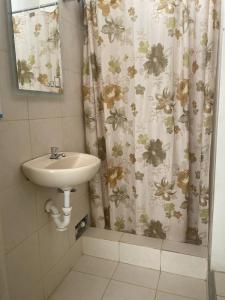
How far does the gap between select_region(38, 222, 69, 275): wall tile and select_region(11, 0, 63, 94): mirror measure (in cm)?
83

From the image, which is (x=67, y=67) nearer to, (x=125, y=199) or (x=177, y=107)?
(x=177, y=107)

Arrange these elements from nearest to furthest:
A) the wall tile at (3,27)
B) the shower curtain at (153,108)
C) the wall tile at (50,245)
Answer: the wall tile at (3,27) → the wall tile at (50,245) → the shower curtain at (153,108)

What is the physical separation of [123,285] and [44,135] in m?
1.10

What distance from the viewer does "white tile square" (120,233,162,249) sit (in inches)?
63.7

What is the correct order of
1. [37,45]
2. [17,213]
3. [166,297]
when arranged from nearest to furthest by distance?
[17,213] → [37,45] → [166,297]

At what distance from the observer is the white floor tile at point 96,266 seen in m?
1.59

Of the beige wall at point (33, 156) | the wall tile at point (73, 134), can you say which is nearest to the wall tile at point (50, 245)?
the beige wall at point (33, 156)

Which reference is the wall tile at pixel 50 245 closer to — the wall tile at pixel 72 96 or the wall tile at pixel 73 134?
the wall tile at pixel 73 134

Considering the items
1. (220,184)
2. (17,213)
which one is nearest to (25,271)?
(17,213)

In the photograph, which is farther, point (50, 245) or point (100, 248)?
point (100, 248)

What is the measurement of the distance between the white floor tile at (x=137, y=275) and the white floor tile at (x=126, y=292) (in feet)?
0.14

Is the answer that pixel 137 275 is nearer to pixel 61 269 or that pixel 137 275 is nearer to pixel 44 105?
pixel 61 269

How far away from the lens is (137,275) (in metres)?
1.56

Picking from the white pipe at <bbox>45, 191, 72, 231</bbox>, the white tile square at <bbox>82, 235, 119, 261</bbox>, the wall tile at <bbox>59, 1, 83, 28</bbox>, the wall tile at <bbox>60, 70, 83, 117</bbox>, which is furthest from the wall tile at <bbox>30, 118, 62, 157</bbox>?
the white tile square at <bbox>82, 235, 119, 261</bbox>
